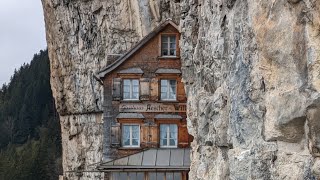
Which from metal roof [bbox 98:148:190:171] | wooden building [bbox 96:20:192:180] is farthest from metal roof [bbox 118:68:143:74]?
metal roof [bbox 98:148:190:171]

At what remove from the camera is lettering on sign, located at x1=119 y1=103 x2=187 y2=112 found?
2588cm

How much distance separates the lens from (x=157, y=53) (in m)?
26.7

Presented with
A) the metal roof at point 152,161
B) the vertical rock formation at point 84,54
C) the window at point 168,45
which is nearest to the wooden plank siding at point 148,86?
the window at point 168,45

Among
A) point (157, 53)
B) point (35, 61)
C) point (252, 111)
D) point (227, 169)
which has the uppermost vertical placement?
point (35, 61)

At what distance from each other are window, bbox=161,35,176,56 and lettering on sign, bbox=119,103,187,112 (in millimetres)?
2563

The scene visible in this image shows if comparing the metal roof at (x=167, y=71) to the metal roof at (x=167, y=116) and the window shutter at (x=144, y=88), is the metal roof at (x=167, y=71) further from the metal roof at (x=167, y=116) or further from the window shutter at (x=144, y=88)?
the metal roof at (x=167, y=116)

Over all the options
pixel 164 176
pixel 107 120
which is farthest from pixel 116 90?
pixel 164 176

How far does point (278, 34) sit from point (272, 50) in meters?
0.34

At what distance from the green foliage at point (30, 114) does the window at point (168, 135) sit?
49662 mm

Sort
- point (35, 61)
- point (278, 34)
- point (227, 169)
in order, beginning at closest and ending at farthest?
point (278, 34)
point (227, 169)
point (35, 61)

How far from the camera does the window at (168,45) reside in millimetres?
26875

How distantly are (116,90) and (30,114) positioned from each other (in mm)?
75065

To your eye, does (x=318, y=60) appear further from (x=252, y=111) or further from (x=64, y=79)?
(x=64, y=79)

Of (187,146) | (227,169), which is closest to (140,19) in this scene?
(187,146)
